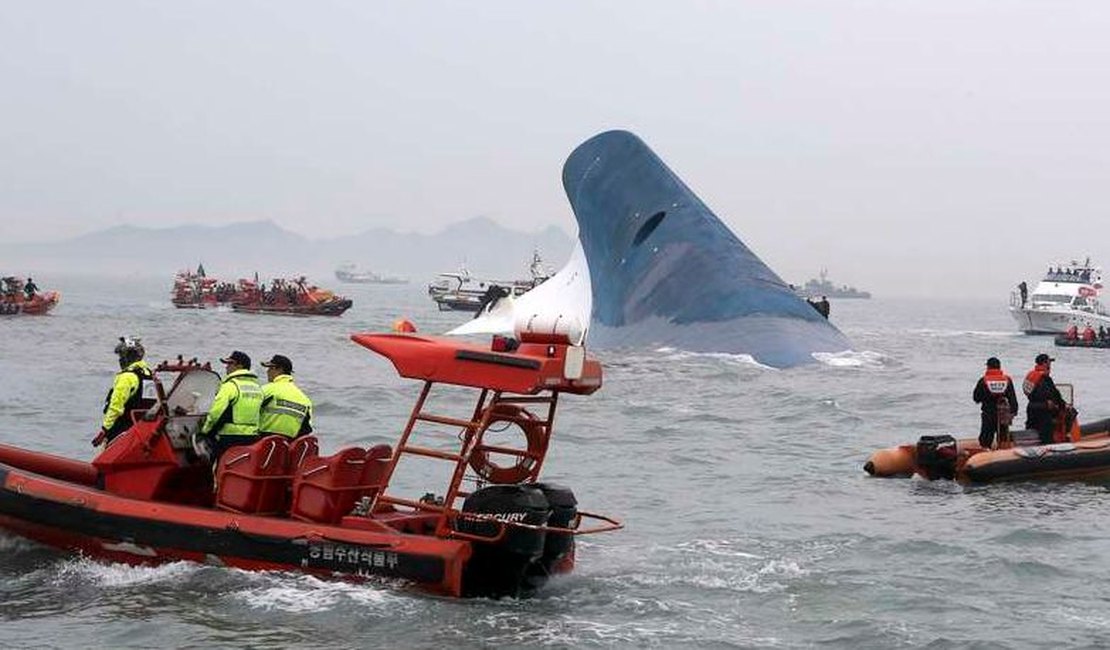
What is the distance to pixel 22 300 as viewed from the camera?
193ft

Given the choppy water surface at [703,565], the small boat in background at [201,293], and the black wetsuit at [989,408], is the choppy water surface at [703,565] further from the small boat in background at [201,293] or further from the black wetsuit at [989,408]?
the small boat in background at [201,293]

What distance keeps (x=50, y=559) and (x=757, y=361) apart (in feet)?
90.0

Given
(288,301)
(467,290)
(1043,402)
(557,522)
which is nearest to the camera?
(557,522)

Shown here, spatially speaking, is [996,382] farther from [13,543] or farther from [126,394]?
[13,543]

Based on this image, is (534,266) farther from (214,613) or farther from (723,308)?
(214,613)

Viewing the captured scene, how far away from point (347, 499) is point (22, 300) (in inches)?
2073

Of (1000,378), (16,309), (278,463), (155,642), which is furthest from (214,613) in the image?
(16,309)

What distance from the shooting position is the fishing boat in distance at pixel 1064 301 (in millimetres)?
68750

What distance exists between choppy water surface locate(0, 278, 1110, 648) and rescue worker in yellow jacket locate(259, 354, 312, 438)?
1.23 meters

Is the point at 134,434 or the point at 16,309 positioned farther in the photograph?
the point at 16,309

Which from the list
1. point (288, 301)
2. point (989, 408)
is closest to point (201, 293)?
point (288, 301)

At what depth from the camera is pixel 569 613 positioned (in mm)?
9945

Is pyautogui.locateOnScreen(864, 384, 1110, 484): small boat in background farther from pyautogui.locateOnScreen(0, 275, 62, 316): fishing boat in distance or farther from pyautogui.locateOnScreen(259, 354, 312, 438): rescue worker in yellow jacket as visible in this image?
pyautogui.locateOnScreen(0, 275, 62, 316): fishing boat in distance

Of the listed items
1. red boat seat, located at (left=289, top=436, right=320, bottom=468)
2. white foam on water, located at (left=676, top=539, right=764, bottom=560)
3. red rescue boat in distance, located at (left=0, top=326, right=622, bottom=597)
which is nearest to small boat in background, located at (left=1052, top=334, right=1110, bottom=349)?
white foam on water, located at (left=676, top=539, right=764, bottom=560)
